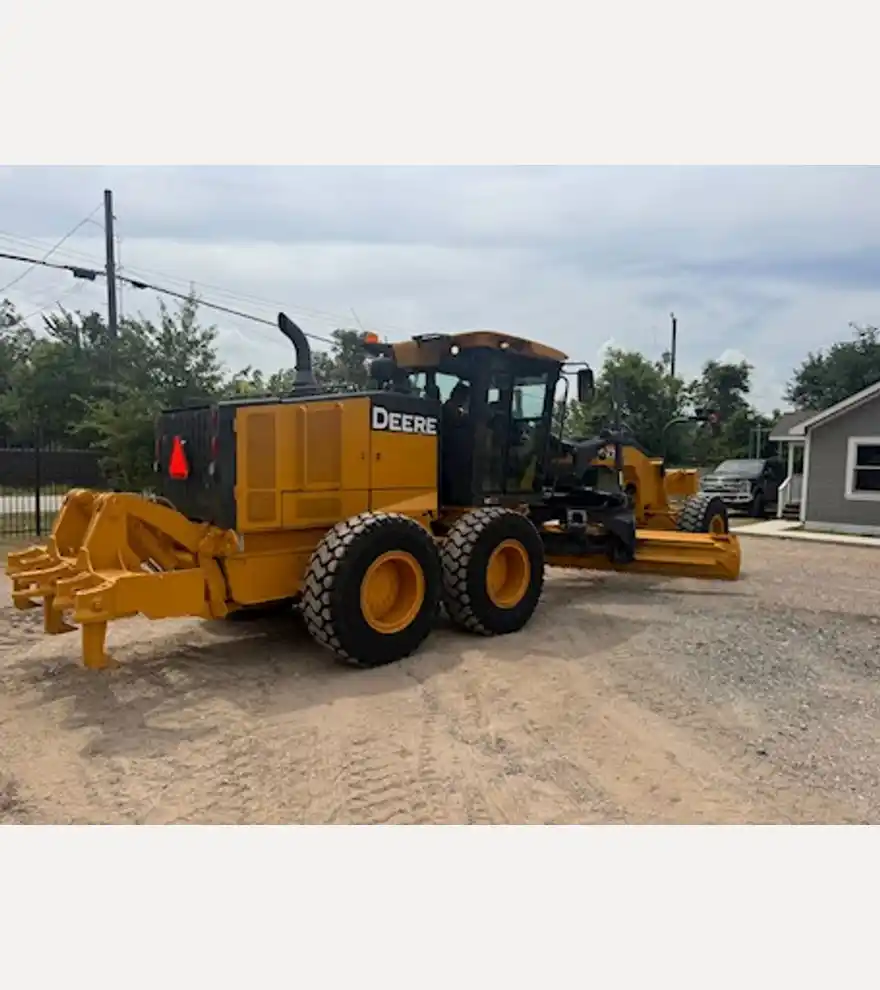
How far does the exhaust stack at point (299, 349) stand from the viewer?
6375 mm

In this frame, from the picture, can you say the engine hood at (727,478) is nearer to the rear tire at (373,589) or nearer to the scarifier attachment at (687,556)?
the scarifier attachment at (687,556)

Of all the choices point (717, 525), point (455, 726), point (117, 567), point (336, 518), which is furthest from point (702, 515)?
point (117, 567)

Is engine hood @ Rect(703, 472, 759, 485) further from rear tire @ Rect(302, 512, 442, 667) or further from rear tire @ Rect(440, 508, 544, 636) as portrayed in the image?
rear tire @ Rect(302, 512, 442, 667)

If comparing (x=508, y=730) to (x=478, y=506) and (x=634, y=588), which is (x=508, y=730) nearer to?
(x=478, y=506)

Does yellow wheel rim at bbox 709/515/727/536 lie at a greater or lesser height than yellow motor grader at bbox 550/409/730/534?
lesser

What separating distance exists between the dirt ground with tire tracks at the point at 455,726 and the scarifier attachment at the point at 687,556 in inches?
69.4

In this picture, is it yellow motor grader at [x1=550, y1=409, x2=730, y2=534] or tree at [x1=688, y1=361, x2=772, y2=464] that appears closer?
yellow motor grader at [x1=550, y1=409, x2=730, y2=534]

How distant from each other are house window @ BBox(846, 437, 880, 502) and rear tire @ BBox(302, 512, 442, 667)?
45.4ft

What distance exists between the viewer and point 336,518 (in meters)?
5.71

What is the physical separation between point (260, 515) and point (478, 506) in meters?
2.25

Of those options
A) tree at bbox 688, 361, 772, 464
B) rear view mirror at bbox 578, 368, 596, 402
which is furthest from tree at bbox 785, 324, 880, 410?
rear view mirror at bbox 578, 368, 596, 402

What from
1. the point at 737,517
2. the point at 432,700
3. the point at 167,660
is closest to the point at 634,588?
the point at 432,700

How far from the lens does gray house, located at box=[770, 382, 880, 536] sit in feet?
53.5

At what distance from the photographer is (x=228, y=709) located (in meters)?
4.54
